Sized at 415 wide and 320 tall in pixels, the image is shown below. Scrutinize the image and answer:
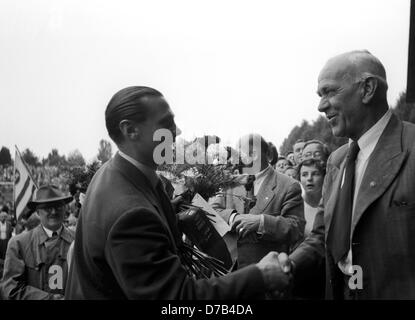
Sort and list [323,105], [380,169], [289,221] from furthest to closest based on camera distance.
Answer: [289,221] → [323,105] → [380,169]

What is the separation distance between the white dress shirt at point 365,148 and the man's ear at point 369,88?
13cm

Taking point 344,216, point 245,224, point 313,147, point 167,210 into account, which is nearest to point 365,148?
point 344,216

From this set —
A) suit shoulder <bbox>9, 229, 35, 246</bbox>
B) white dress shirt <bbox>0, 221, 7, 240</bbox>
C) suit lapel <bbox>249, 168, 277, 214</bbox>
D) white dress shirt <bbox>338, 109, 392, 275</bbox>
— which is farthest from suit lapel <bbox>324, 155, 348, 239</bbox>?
white dress shirt <bbox>0, 221, 7, 240</bbox>

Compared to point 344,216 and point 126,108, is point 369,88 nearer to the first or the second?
point 344,216

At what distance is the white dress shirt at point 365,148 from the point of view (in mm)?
3246

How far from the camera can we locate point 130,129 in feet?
9.50

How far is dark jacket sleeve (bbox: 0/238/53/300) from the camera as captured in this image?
16.8 feet

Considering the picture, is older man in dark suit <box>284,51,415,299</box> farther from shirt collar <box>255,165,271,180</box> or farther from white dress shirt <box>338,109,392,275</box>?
shirt collar <box>255,165,271,180</box>

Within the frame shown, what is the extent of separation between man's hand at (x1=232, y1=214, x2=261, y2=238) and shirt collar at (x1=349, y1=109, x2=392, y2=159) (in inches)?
69.7

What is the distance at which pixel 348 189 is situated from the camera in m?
3.29

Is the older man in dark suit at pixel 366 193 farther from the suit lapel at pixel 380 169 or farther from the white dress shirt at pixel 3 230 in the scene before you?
the white dress shirt at pixel 3 230

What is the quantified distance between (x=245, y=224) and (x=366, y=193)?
1.93 m
